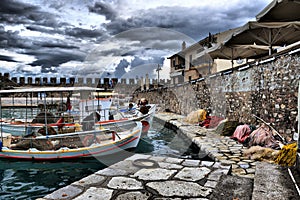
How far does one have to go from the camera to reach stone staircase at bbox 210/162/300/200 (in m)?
1.86

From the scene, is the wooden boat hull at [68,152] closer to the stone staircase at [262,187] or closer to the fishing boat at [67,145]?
the fishing boat at [67,145]

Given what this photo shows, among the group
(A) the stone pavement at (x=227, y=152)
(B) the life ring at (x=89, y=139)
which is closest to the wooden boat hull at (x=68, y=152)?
(B) the life ring at (x=89, y=139)

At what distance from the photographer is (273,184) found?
2053 millimetres

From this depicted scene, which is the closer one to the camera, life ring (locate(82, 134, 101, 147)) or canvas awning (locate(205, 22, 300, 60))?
canvas awning (locate(205, 22, 300, 60))

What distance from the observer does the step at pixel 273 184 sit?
6.05 ft

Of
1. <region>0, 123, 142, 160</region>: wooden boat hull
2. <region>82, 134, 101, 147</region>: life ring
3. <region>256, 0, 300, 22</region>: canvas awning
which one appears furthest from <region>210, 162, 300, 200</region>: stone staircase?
<region>82, 134, 101, 147</region>: life ring

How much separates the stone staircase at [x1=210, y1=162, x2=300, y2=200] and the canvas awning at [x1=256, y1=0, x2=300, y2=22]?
3899mm

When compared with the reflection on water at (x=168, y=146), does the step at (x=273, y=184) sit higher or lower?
higher

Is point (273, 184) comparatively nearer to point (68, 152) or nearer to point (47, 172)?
point (47, 172)

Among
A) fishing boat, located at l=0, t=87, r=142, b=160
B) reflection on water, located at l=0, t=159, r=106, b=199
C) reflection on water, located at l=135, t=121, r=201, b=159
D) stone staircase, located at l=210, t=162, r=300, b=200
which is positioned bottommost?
reflection on water, located at l=0, t=159, r=106, b=199

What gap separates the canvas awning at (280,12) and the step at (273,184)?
3836mm

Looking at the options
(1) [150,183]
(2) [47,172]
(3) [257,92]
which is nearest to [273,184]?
(1) [150,183]

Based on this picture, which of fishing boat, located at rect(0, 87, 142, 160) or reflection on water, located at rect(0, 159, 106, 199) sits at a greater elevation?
fishing boat, located at rect(0, 87, 142, 160)

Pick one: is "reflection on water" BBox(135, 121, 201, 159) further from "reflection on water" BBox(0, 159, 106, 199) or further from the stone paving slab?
the stone paving slab
